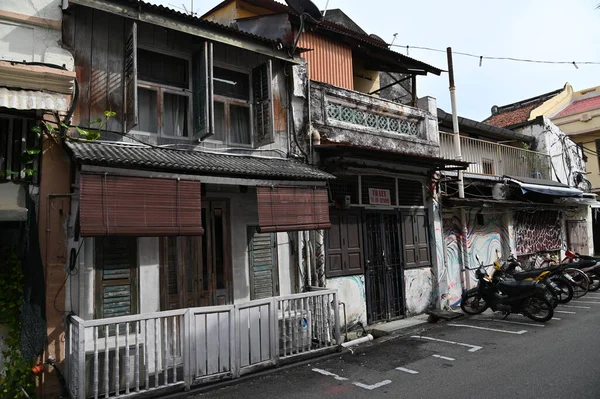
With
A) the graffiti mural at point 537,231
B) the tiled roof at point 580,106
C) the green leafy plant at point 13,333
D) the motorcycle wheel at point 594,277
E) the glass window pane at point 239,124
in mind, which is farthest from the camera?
the tiled roof at point 580,106

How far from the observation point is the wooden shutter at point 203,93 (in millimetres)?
6637

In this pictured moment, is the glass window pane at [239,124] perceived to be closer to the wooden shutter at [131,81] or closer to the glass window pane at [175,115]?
the glass window pane at [175,115]

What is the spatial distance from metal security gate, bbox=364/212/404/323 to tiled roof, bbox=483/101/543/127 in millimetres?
13809

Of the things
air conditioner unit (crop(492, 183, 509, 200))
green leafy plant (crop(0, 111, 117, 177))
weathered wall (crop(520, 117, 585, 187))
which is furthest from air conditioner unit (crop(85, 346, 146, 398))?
weathered wall (crop(520, 117, 585, 187))

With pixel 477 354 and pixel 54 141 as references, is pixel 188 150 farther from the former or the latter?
pixel 477 354

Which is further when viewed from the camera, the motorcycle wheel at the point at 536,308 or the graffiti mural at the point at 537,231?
the graffiti mural at the point at 537,231

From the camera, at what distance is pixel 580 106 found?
2406 cm

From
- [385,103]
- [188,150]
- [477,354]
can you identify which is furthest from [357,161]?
[477,354]

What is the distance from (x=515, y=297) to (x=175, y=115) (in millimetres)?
8101

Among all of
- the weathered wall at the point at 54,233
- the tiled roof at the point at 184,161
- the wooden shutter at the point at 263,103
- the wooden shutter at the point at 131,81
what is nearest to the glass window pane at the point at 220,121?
the tiled roof at the point at 184,161

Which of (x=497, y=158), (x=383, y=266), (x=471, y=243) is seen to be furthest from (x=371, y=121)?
(x=497, y=158)

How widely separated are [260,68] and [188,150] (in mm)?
2247

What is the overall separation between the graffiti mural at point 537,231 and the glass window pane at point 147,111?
42.7ft

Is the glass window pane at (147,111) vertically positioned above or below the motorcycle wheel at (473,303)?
above
